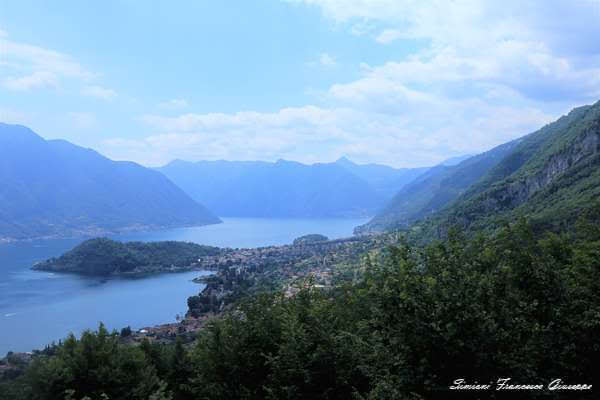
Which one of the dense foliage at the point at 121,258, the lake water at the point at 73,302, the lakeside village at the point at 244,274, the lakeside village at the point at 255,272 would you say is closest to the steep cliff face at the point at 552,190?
the lakeside village at the point at 244,274

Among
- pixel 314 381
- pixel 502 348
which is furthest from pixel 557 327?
pixel 314 381

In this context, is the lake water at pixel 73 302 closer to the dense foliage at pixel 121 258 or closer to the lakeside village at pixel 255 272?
the lakeside village at pixel 255 272

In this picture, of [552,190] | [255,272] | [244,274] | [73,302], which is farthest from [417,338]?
[255,272]

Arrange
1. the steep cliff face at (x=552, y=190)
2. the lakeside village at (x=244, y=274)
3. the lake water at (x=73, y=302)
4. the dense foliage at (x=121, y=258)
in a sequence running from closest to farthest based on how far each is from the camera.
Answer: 1. the lakeside village at (x=244, y=274)
2. the steep cliff face at (x=552, y=190)
3. the lake water at (x=73, y=302)
4. the dense foliage at (x=121, y=258)

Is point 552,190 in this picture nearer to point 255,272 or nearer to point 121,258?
point 255,272

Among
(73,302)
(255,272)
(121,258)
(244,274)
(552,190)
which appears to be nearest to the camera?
(552,190)

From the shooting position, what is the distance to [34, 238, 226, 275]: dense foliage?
133 metres

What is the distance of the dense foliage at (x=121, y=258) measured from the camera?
13275 cm

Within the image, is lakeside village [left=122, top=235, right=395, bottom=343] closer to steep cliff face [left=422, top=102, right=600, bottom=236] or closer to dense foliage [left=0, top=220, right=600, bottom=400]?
steep cliff face [left=422, top=102, right=600, bottom=236]

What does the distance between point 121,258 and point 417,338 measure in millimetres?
138507

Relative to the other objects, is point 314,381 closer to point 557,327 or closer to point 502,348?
point 502,348

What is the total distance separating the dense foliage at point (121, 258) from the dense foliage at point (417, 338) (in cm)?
12461

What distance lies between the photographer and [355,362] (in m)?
12.1

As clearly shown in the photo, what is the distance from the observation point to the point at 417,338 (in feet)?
32.1
